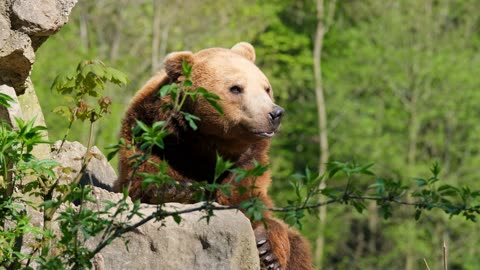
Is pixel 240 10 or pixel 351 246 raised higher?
pixel 240 10

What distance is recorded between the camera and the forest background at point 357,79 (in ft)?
108

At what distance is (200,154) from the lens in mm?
8016

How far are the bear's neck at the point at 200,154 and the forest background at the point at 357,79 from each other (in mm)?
22290

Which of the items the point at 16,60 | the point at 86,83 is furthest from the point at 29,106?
the point at 86,83

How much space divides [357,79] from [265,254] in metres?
30.4

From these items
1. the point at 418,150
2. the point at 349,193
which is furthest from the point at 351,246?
the point at 349,193

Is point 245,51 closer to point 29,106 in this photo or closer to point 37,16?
point 29,106

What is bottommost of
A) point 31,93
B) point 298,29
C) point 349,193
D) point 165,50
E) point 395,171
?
point 349,193

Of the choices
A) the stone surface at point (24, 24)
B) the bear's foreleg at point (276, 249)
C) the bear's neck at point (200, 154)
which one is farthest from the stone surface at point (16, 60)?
the bear's foreleg at point (276, 249)

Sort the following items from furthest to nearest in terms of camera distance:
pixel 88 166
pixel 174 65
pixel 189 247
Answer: pixel 88 166, pixel 174 65, pixel 189 247

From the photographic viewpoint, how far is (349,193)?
539cm

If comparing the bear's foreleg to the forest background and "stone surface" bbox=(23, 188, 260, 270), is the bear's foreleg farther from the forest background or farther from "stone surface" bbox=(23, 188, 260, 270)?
the forest background

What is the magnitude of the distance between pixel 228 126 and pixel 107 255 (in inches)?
75.8

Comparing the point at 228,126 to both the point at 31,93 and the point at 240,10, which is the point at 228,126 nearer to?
the point at 31,93
